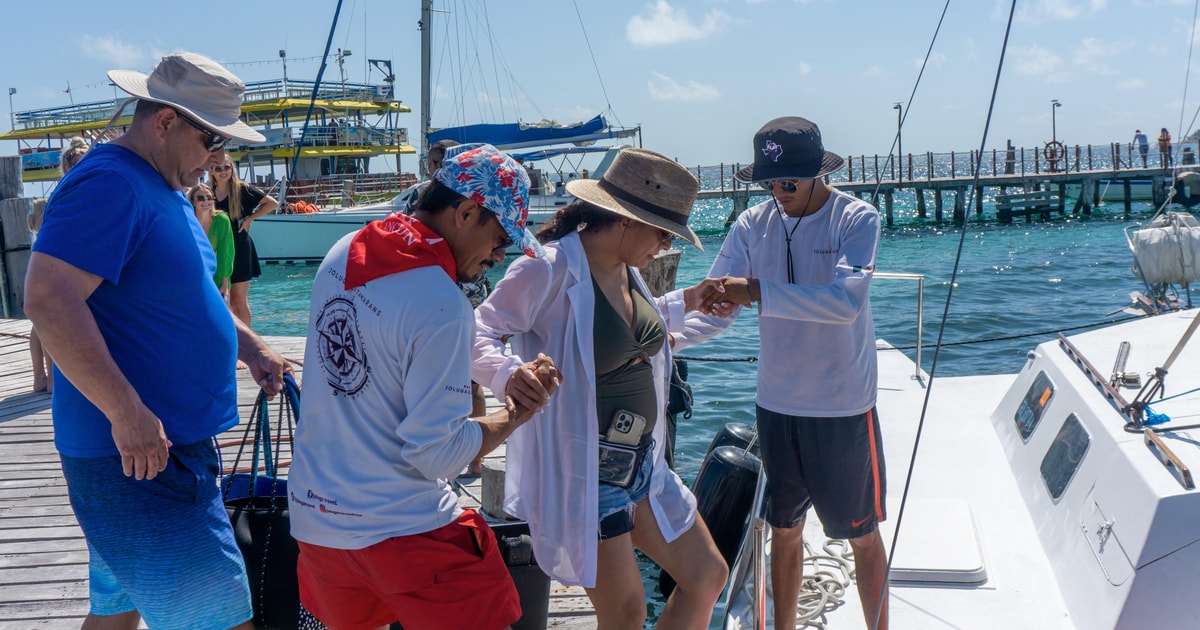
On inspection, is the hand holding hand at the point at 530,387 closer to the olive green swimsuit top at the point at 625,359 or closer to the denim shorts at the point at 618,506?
the olive green swimsuit top at the point at 625,359

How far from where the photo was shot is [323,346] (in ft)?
6.59

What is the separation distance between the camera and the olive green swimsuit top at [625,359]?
256 cm

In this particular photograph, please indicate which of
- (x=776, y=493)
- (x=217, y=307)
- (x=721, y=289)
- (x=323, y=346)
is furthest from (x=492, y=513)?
(x=323, y=346)

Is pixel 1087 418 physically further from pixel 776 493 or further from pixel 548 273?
pixel 548 273

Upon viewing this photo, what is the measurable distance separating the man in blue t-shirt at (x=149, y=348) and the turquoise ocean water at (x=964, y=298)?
4.01 meters

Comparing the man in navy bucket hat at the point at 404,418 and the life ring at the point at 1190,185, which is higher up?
the life ring at the point at 1190,185

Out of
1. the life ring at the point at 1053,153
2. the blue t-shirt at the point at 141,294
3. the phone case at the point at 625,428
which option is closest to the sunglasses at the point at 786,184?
the phone case at the point at 625,428

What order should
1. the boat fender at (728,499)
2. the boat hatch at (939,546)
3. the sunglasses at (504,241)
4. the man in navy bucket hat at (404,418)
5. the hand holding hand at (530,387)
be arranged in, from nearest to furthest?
the man in navy bucket hat at (404,418), the sunglasses at (504,241), the hand holding hand at (530,387), the boat hatch at (939,546), the boat fender at (728,499)

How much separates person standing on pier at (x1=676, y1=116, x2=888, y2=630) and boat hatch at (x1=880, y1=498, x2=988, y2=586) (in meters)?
0.52

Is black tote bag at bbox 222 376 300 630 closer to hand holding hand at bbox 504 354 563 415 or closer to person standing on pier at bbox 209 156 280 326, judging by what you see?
hand holding hand at bbox 504 354 563 415

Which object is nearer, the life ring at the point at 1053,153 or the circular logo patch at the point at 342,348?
the circular logo patch at the point at 342,348

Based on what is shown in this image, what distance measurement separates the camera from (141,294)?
87.2 inches

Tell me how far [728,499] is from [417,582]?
2.89 m

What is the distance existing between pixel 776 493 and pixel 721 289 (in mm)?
766
